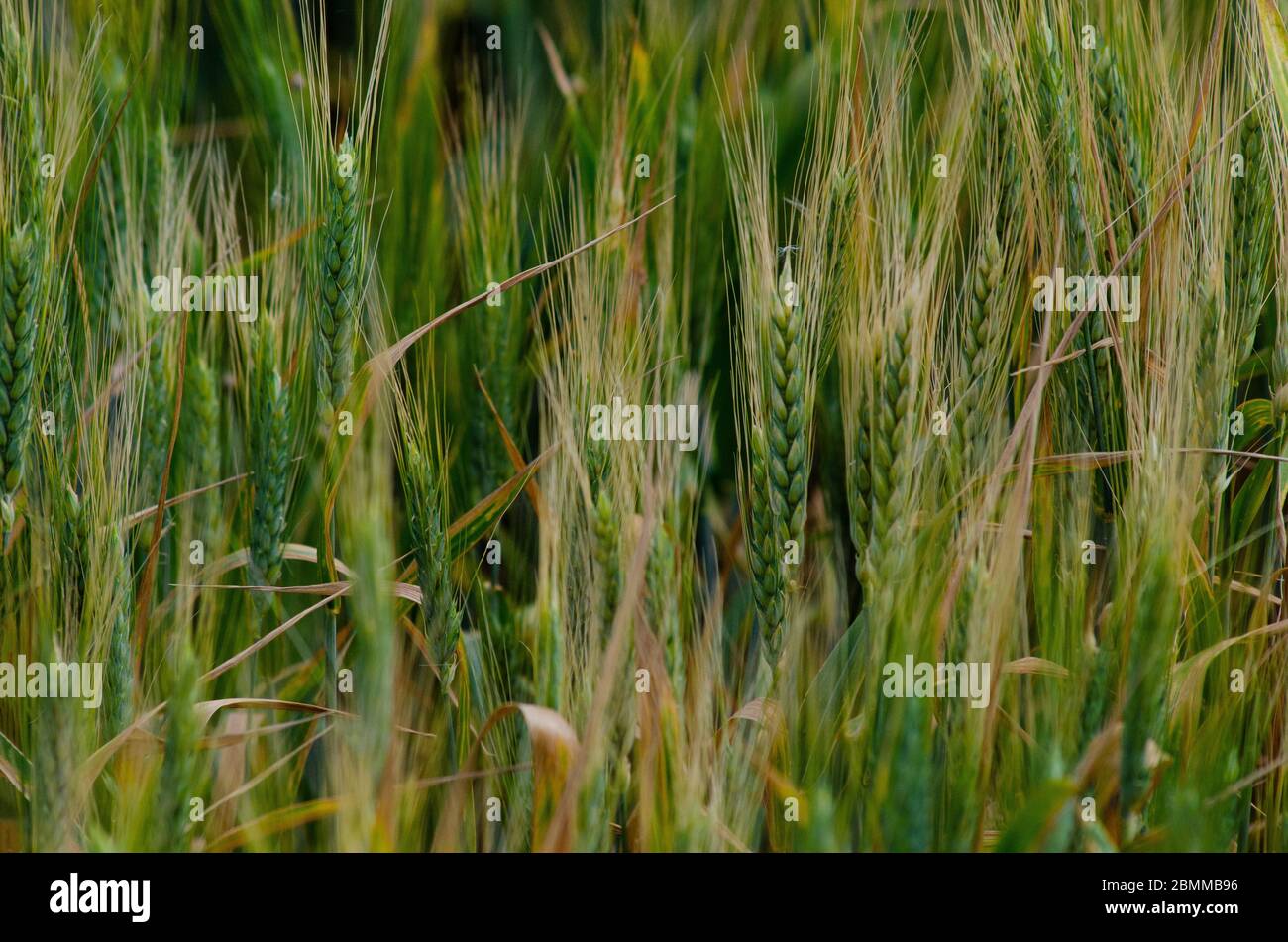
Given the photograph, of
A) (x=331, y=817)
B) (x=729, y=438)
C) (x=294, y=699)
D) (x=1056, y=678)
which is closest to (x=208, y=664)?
(x=294, y=699)

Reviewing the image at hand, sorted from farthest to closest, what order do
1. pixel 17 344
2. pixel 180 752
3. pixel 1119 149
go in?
pixel 1119 149, pixel 17 344, pixel 180 752

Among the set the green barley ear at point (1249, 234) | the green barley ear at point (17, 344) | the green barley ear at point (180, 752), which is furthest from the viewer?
the green barley ear at point (1249, 234)

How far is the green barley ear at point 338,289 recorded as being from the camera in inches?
64.2

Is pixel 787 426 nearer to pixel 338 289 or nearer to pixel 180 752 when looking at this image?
pixel 338 289

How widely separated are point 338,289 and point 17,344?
500 millimetres

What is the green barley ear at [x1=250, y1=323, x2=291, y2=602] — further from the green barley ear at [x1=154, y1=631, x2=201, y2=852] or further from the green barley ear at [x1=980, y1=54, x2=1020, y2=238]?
the green barley ear at [x1=980, y1=54, x2=1020, y2=238]

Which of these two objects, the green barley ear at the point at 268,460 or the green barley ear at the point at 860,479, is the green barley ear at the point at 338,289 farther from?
the green barley ear at the point at 860,479

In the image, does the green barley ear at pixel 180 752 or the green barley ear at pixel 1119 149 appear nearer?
the green barley ear at pixel 180 752

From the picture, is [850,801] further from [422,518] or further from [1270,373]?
[1270,373]

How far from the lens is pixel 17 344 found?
1.60 metres

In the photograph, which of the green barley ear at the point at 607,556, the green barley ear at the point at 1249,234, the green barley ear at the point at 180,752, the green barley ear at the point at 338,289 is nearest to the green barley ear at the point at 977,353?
the green barley ear at the point at 1249,234

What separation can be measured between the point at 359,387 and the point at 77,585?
54 cm

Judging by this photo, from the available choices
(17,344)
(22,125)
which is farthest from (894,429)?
(22,125)

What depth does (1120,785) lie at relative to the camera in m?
1.60
